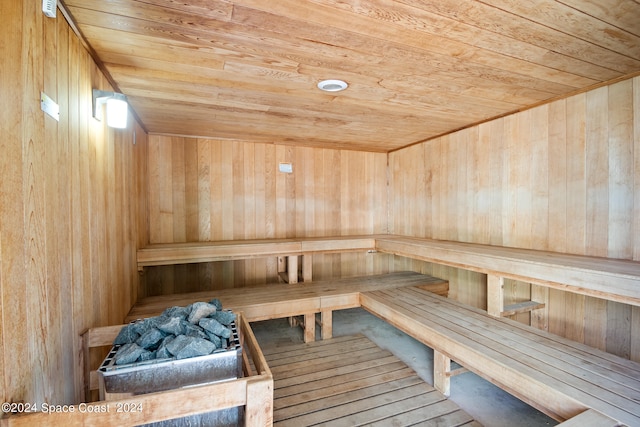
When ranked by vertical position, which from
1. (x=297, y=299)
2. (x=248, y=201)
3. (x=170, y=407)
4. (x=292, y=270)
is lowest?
(x=297, y=299)

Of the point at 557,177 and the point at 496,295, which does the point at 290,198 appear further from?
the point at 557,177

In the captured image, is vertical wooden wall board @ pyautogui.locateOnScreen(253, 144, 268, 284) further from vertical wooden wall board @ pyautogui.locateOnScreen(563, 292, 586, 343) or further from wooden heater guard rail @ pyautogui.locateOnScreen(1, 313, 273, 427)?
vertical wooden wall board @ pyautogui.locateOnScreen(563, 292, 586, 343)

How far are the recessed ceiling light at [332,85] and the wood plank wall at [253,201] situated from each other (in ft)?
5.26

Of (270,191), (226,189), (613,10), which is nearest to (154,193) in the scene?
(226,189)

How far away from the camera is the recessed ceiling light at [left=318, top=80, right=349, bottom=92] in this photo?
69.9 inches

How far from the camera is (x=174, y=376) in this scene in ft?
3.36

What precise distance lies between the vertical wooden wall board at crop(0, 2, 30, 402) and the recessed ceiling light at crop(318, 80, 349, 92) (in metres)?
1.32

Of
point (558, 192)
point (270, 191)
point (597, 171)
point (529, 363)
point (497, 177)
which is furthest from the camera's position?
point (270, 191)

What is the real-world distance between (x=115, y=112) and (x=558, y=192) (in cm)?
280

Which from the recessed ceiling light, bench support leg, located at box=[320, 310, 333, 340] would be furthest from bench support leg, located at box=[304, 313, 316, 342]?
the recessed ceiling light

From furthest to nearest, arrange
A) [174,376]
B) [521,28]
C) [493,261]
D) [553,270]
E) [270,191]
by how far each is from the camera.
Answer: [270,191]
[493,261]
[553,270]
[521,28]
[174,376]

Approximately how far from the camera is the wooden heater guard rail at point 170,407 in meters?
0.75

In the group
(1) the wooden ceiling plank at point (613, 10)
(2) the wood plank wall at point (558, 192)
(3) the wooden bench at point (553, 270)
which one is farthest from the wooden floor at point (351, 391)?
(1) the wooden ceiling plank at point (613, 10)

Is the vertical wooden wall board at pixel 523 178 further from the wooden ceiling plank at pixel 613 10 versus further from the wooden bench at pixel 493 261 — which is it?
the wooden ceiling plank at pixel 613 10
